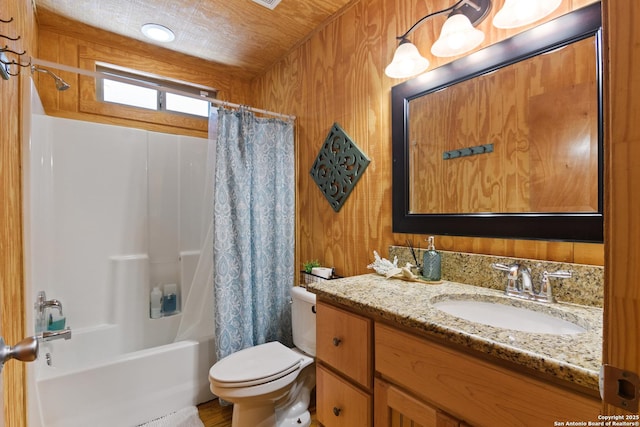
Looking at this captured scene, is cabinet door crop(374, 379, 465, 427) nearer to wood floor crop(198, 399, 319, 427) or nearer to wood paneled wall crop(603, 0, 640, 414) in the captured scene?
wood paneled wall crop(603, 0, 640, 414)

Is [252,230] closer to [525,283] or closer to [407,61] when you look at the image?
[407,61]

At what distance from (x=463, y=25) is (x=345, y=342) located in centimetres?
130

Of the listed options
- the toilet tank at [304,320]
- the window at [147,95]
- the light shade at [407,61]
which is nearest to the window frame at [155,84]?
the window at [147,95]

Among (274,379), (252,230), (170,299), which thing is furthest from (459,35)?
(170,299)

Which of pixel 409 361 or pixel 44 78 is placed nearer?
pixel 409 361

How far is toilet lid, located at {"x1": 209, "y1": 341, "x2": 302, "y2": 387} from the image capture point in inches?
53.6

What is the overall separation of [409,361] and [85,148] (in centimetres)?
238

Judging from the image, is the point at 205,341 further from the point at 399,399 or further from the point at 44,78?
the point at 44,78

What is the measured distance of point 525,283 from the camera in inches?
41.1

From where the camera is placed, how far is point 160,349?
5.67 feet

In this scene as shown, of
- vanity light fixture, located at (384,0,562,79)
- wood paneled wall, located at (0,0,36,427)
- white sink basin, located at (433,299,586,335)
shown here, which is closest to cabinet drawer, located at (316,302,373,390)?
white sink basin, located at (433,299,586,335)

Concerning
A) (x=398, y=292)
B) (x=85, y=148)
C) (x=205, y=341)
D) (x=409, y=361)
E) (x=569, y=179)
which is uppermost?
(x=85, y=148)

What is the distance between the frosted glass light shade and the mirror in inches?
2.4

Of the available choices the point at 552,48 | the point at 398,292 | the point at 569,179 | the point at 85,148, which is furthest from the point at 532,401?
the point at 85,148
